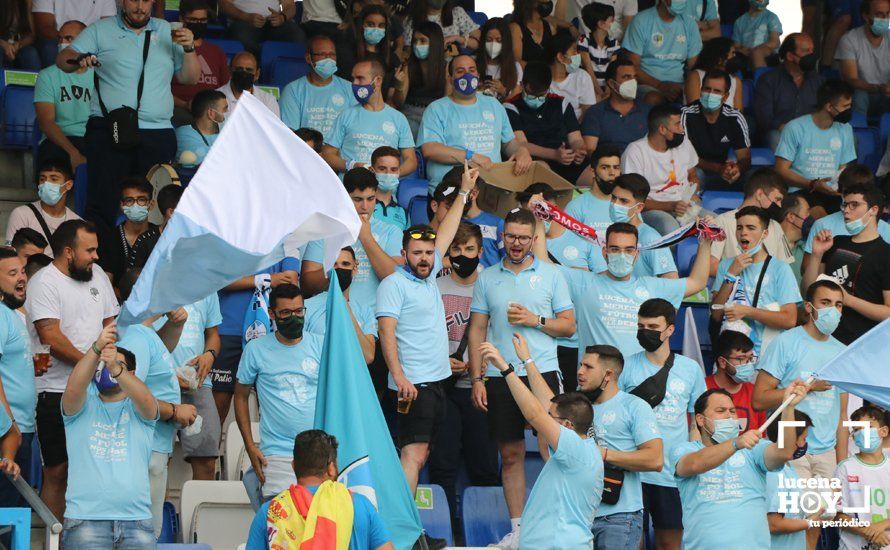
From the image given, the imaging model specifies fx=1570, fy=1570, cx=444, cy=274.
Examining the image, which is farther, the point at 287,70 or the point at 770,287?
the point at 287,70

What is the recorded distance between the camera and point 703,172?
13000mm

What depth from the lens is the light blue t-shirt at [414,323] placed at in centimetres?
945

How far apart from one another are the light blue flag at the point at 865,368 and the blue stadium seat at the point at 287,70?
6.39m

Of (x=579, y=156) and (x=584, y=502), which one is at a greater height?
(x=579, y=156)

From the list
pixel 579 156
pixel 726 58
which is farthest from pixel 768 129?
pixel 579 156

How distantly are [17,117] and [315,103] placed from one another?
7.41 feet

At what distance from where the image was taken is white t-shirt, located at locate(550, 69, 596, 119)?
13188 mm

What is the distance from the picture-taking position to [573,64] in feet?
43.6

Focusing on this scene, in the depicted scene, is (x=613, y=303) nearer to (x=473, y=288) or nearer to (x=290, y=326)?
(x=473, y=288)

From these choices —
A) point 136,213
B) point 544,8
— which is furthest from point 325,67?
point 544,8

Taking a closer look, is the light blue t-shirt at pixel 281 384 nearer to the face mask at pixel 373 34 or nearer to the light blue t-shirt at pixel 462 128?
the light blue t-shirt at pixel 462 128

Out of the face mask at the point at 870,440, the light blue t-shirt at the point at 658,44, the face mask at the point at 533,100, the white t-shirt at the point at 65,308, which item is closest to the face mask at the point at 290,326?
the white t-shirt at the point at 65,308

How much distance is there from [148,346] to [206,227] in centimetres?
201

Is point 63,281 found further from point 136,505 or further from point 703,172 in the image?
point 703,172
